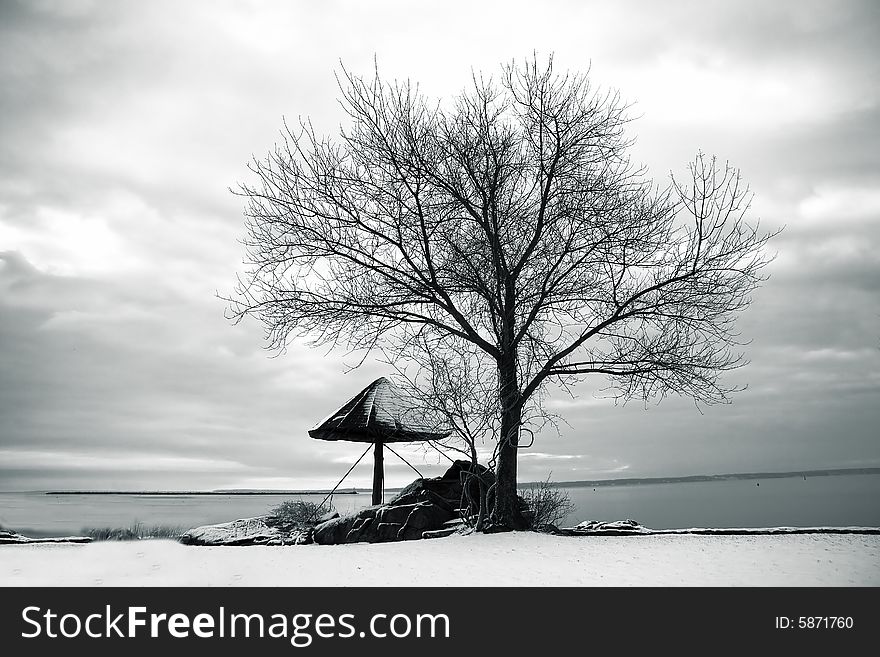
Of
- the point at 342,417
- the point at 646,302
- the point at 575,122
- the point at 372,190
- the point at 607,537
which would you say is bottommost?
the point at 607,537

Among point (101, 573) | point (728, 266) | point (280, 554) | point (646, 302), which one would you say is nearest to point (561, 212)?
point (646, 302)

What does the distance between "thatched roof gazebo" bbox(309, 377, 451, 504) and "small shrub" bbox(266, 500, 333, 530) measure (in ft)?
5.81

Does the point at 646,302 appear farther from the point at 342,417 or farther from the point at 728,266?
the point at 342,417

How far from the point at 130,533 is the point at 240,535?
231cm

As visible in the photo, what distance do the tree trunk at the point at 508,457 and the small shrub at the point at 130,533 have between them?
6.77 meters

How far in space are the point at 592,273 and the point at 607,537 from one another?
223 inches

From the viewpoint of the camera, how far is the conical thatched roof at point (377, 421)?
1560 centimetres

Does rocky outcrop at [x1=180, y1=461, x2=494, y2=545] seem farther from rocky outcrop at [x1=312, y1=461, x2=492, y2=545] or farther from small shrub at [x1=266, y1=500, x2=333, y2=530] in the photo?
small shrub at [x1=266, y1=500, x2=333, y2=530]

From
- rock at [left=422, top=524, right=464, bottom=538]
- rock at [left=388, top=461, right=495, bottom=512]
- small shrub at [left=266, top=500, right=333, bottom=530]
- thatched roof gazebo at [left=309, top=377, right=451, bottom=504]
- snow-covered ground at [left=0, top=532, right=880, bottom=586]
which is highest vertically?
thatched roof gazebo at [left=309, top=377, right=451, bottom=504]

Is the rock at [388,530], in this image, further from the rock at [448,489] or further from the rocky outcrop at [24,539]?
the rocky outcrop at [24,539]

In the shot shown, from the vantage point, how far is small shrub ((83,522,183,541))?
41.1ft

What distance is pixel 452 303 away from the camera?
14.5 metres

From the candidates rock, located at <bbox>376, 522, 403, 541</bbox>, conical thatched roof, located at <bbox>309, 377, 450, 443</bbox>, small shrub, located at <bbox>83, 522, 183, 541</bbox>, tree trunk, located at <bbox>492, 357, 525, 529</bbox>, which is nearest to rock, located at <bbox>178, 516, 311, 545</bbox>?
small shrub, located at <bbox>83, 522, 183, 541</bbox>
